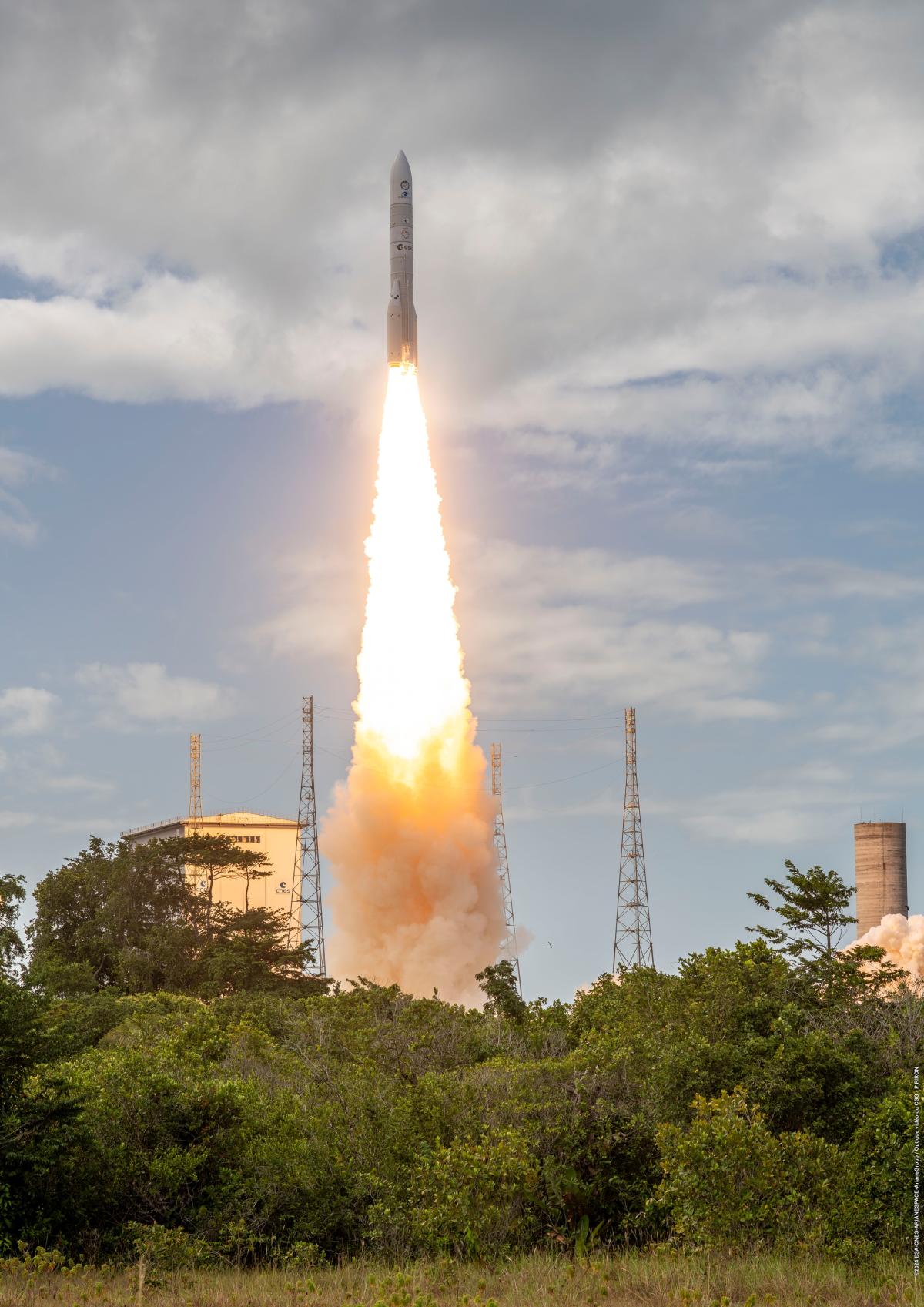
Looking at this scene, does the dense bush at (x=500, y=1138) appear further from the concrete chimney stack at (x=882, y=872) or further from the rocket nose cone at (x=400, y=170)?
the concrete chimney stack at (x=882, y=872)

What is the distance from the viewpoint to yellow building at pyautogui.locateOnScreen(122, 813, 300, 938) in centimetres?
12025

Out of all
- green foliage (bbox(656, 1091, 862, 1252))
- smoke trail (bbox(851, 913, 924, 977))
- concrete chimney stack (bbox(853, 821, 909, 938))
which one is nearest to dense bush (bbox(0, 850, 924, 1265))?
green foliage (bbox(656, 1091, 862, 1252))

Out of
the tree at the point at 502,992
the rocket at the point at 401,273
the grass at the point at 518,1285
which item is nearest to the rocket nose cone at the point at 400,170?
the rocket at the point at 401,273

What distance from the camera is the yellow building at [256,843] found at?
395 ft

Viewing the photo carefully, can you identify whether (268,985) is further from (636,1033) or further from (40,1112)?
(40,1112)

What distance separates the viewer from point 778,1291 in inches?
834

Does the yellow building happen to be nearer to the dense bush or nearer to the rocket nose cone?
the rocket nose cone

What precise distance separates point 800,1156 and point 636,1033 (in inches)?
347

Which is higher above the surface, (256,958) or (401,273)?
(401,273)

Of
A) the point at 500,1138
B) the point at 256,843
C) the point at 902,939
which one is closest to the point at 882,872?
the point at 902,939

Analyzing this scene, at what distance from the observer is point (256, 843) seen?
410 feet

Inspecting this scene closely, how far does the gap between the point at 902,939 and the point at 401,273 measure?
190 ft

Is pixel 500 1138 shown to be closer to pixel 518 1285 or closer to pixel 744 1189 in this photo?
pixel 744 1189

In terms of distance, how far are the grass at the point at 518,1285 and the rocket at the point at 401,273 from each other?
4546cm
